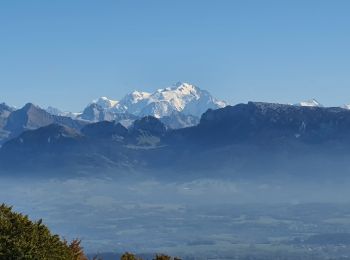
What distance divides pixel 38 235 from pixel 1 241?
3999 millimetres

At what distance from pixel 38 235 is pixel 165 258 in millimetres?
14503

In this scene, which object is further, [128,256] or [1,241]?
[128,256]

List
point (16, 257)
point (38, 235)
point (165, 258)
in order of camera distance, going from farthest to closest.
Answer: point (165, 258), point (38, 235), point (16, 257)

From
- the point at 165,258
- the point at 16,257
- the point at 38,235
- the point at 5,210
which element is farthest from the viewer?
the point at 5,210

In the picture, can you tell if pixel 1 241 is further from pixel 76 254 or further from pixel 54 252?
pixel 76 254

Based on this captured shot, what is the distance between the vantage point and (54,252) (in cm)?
7056

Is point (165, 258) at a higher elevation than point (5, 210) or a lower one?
lower

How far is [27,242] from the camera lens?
6856 cm

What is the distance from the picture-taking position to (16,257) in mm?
67500

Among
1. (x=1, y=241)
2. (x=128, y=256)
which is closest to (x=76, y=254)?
(x=128, y=256)

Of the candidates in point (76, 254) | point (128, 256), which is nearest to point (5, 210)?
point (76, 254)

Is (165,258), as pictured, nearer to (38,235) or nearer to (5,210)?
(38,235)

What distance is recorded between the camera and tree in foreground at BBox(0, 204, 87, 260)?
67.7 meters

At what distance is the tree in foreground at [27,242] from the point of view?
67688 mm
